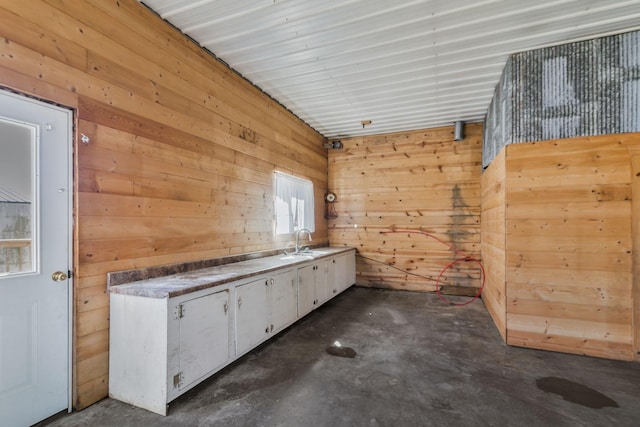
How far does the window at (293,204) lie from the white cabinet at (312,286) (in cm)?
78

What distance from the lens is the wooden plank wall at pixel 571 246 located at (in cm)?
291

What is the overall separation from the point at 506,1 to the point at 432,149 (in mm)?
3260

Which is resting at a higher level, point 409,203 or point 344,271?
point 409,203

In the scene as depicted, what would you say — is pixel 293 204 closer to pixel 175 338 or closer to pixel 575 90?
pixel 175 338

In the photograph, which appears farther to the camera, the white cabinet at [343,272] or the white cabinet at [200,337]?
the white cabinet at [343,272]

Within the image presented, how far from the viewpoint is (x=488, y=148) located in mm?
4609

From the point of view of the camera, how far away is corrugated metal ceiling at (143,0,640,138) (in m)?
2.59

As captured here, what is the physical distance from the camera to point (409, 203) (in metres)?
5.80

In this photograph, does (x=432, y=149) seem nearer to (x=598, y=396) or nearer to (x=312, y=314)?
(x=312, y=314)

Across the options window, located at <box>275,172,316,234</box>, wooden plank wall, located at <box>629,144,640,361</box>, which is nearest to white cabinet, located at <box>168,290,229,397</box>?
window, located at <box>275,172,316,234</box>

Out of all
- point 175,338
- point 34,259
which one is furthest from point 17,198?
point 175,338

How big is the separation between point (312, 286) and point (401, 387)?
197cm

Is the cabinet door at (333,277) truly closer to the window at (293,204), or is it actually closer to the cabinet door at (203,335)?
the window at (293,204)

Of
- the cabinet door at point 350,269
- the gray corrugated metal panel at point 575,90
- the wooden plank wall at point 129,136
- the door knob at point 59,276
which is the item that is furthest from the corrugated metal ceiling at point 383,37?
the cabinet door at point 350,269
